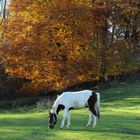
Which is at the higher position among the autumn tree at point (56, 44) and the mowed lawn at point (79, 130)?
the autumn tree at point (56, 44)

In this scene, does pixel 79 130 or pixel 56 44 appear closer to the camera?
→ pixel 79 130

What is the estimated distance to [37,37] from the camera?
4569 centimetres

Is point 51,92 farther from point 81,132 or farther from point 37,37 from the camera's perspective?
point 81,132

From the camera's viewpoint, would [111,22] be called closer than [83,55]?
No

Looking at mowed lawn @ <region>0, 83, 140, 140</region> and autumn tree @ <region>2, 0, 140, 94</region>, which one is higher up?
autumn tree @ <region>2, 0, 140, 94</region>

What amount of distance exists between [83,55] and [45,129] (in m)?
26.1

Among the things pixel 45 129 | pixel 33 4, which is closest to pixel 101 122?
pixel 45 129

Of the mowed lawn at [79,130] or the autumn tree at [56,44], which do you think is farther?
the autumn tree at [56,44]

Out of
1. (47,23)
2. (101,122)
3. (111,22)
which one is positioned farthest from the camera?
(111,22)

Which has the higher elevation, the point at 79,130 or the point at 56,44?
the point at 56,44

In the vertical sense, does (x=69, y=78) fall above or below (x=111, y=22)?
below

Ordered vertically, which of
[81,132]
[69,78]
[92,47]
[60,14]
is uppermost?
[60,14]

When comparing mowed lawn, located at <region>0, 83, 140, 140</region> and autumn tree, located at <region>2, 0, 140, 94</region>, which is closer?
mowed lawn, located at <region>0, 83, 140, 140</region>

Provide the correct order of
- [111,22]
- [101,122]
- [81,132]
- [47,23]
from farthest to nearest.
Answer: [111,22] < [47,23] < [101,122] < [81,132]
